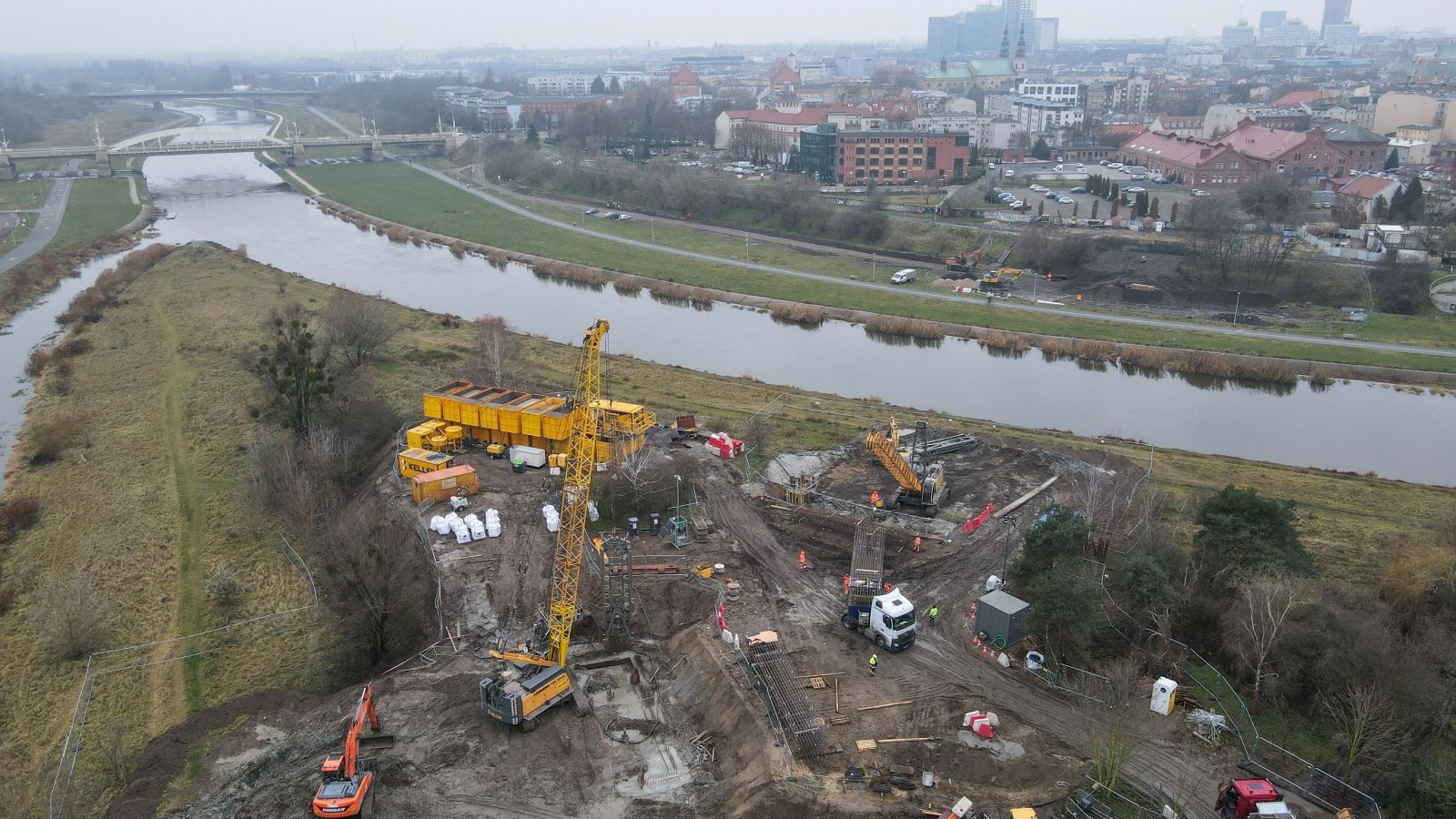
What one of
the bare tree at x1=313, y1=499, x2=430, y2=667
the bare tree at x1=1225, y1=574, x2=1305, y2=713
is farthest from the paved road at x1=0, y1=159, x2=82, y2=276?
the bare tree at x1=1225, y1=574, x2=1305, y2=713

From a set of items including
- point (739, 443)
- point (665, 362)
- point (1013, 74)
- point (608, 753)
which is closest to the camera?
point (608, 753)

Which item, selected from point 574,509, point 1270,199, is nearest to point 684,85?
point 1270,199

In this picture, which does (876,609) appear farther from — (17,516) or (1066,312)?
(1066,312)

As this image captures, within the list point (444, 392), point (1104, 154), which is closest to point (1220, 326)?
point (444, 392)

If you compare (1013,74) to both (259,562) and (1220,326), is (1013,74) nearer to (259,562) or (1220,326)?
(1220,326)

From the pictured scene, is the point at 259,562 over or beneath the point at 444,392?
beneath

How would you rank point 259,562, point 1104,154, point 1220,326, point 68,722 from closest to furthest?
point 68,722
point 259,562
point 1220,326
point 1104,154

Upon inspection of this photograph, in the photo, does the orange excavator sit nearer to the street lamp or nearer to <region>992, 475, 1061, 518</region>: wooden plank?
the street lamp
